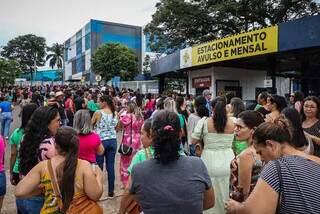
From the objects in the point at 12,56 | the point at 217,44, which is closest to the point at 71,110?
the point at 217,44

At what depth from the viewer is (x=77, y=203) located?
315 centimetres

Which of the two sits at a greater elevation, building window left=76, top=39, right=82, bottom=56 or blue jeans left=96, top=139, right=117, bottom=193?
building window left=76, top=39, right=82, bottom=56

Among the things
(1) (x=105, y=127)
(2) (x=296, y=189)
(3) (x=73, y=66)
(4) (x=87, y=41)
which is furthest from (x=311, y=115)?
(3) (x=73, y=66)

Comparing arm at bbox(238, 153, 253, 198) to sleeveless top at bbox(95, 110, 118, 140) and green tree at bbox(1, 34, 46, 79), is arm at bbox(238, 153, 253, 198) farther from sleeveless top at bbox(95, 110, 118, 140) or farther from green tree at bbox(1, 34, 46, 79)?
green tree at bbox(1, 34, 46, 79)

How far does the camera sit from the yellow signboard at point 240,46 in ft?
40.8

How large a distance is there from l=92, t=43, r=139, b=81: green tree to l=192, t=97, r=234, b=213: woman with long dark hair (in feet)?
140

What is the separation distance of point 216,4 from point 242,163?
2692 centimetres

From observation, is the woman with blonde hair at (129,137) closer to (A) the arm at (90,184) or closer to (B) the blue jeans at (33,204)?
(B) the blue jeans at (33,204)

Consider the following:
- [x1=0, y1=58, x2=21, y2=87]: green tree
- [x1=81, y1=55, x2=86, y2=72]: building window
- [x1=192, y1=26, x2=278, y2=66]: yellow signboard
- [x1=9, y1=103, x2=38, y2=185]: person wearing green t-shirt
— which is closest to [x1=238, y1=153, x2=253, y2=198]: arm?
[x1=9, y1=103, x2=38, y2=185]: person wearing green t-shirt

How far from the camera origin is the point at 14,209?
6.23 meters

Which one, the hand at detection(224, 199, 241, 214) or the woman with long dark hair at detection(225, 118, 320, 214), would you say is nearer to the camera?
the woman with long dark hair at detection(225, 118, 320, 214)

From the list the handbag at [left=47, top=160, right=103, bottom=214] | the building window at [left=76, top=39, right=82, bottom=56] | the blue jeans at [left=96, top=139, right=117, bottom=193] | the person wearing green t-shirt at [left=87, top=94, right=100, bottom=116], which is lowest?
the blue jeans at [left=96, top=139, right=117, bottom=193]

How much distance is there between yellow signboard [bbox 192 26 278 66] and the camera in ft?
40.8

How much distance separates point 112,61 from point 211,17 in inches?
790
